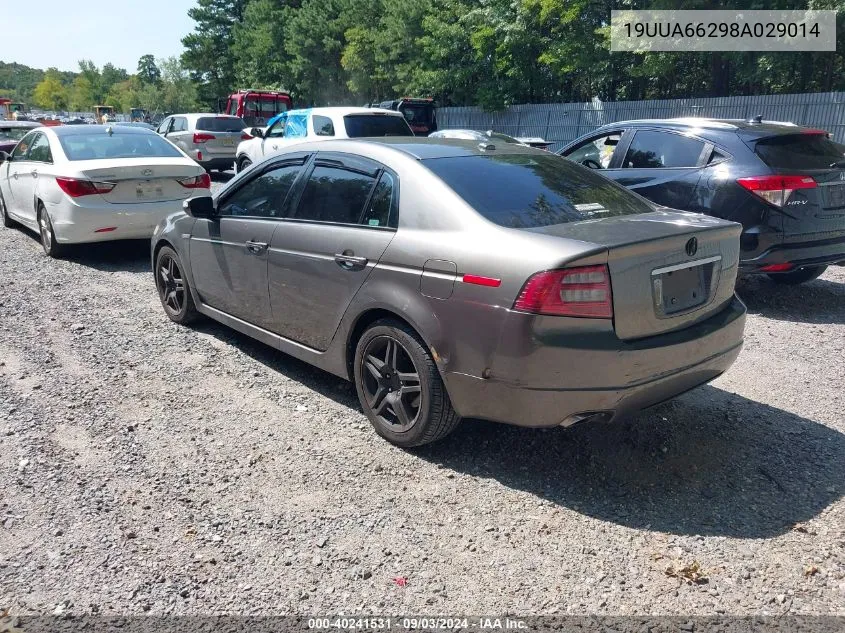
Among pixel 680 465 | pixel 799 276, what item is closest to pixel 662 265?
pixel 680 465

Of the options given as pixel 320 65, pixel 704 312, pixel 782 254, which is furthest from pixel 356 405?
pixel 320 65

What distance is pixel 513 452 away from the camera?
390 centimetres

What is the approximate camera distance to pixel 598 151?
8023mm

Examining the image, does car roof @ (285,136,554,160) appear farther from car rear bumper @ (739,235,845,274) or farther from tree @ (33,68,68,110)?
tree @ (33,68,68,110)

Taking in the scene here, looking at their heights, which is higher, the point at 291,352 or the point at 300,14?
the point at 300,14

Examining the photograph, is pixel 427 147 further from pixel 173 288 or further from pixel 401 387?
pixel 173 288

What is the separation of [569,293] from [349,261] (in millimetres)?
1379

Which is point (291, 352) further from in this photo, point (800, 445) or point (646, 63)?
point (646, 63)

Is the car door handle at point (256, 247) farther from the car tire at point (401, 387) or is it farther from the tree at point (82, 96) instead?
the tree at point (82, 96)

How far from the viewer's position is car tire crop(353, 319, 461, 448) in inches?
142

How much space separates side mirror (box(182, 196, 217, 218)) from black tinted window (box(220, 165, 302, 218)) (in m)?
0.07

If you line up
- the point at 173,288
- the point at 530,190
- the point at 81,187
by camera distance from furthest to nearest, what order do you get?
the point at 81,187 → the point at 173,288 → the point at 530,190

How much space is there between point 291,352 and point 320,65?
118ft

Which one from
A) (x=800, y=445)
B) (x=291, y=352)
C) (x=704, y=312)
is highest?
(x=704, y=312)
